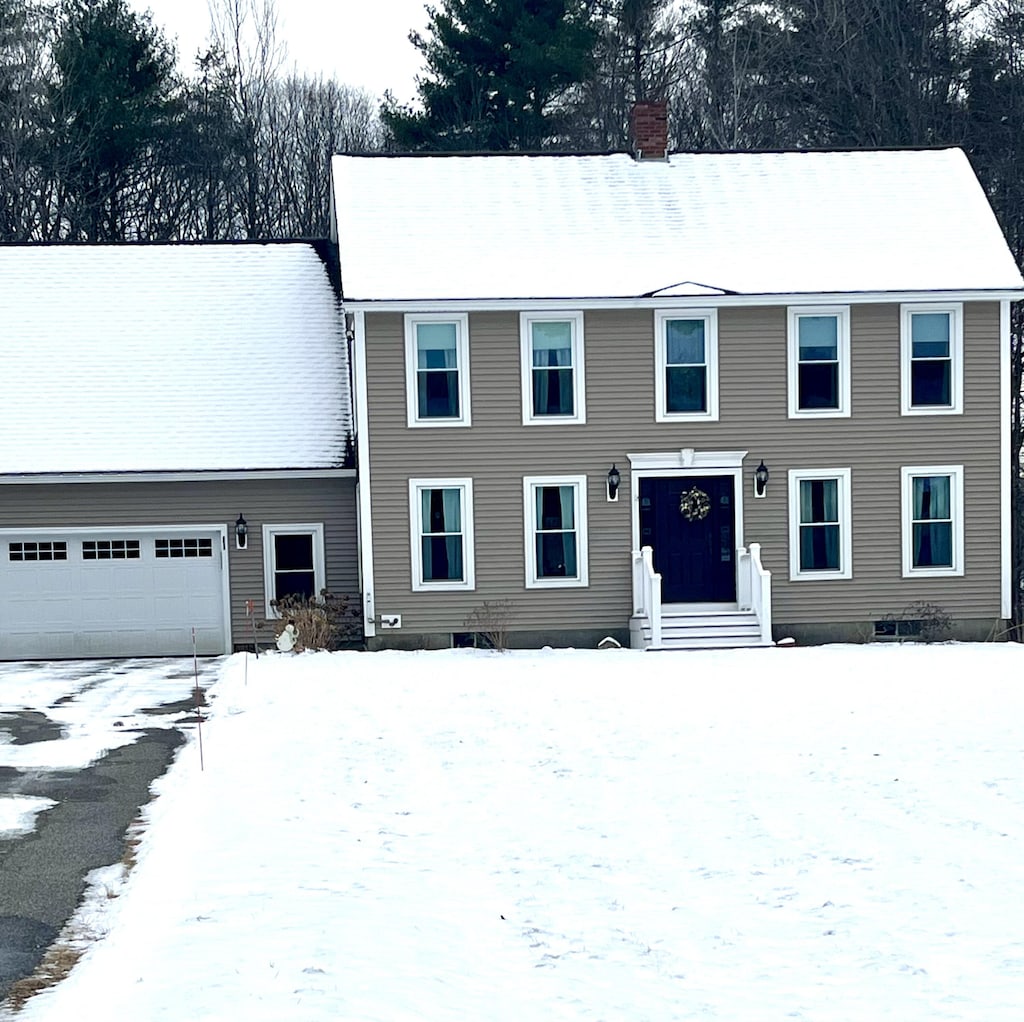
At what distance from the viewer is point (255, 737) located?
13352mm

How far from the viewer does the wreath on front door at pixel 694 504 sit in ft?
71.9

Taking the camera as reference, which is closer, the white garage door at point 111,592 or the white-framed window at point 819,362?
the white-framed window at point 819,362

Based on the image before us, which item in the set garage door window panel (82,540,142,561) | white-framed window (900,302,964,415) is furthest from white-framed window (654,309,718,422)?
garage door window panel (82,540,142,561)

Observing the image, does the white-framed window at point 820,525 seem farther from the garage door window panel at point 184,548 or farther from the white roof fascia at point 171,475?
the garage door window panel at point 184,548

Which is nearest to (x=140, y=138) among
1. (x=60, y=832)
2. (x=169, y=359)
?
(x=169, y=359)

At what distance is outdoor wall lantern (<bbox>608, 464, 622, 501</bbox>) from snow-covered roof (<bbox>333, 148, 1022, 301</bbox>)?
251cm

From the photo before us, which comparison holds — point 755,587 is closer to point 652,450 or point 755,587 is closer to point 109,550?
point 652,450

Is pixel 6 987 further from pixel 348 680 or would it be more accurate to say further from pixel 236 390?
pixel 236 390

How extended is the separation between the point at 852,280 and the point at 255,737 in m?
12.3

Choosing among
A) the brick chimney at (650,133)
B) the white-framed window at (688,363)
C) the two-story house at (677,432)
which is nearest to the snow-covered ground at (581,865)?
the two-story house at (677,432)

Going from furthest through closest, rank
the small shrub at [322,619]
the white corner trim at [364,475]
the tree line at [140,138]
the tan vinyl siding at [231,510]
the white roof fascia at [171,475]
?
the tree line at [140,138] → the tan vinyl siding at [231,510] → the white roof fascia at [171,475] → the white corner trim at [364,475] → the small shrub at [322,619]

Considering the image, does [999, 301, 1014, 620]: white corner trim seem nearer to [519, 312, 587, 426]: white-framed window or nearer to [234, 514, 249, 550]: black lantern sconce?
[519, 312, 587, 426]: white-framed window

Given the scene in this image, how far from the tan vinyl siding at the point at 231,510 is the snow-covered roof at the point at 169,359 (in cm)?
49

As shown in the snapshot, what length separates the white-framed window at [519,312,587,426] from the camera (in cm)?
2159
